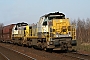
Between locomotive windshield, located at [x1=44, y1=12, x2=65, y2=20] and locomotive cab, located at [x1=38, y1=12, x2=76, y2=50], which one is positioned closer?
locomotive cab, located at [x1=38, y1=12, x2=76, y2=50]

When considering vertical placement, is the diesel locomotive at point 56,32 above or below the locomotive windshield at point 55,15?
below

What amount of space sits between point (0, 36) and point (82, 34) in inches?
966

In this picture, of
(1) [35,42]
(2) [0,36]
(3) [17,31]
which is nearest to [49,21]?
Answer: (1) [35,42]

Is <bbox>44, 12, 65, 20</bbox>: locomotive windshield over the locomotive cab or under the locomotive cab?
over

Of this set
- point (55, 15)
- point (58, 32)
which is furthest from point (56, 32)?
point (55, 15)

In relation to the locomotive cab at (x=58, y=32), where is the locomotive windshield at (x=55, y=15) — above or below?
above

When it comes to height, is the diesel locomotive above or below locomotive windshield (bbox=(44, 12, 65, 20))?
below

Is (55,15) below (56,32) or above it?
above

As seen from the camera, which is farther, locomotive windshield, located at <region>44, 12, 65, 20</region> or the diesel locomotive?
locomotive windshield, located at <region>44, 12, 65, 20</region>

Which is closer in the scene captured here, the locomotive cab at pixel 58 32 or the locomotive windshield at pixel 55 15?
the locomotive cab at pixel 58 32

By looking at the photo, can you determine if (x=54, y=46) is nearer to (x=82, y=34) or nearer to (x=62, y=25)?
(x=62, y=25)

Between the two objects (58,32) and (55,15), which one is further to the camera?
(55,15)

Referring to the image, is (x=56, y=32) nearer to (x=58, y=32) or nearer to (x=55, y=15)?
(x=58, y=32)

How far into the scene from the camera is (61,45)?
18609mm
